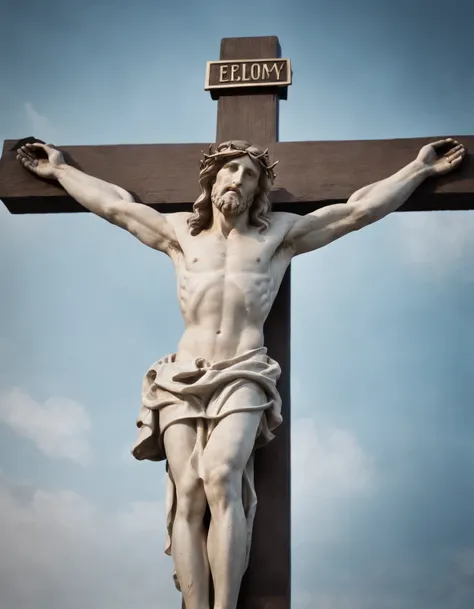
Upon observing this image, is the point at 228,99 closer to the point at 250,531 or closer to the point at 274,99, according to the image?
the point at 274,99

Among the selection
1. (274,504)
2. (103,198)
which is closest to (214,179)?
(103,198)

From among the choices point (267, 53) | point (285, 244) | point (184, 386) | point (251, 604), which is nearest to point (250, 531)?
point (251, 604)

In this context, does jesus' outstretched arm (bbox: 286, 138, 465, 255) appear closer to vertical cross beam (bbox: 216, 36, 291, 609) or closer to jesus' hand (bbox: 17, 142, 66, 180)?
vertical cross beam (bbox: 216, 36, 291, 609)

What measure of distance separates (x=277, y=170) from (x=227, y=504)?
2.32 meters

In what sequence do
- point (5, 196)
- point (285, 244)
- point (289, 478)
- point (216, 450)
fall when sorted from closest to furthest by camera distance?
1. point (216, 450)
2. point (289, 478)
3. point (285, 244)
4. point (5, 196)

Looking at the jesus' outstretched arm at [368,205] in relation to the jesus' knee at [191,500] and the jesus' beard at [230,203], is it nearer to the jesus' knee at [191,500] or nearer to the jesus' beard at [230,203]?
the jesus' beard at [230,203]

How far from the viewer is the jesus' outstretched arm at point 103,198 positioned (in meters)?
6.01

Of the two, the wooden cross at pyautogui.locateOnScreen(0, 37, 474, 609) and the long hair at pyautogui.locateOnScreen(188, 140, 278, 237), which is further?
the wooden cross at pyautogui.locateOnScreen(0, 37, 474, 609)

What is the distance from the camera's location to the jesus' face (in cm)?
579

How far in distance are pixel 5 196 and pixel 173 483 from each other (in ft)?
7.78

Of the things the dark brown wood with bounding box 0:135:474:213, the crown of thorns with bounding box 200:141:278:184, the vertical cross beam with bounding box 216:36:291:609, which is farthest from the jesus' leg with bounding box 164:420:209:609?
the dark brown wood with bounding box 0:135:474:213

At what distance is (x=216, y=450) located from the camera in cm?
497

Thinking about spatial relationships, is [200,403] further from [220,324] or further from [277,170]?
[277,170]

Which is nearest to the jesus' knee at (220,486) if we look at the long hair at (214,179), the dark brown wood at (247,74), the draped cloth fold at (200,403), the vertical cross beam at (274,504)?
the draped cloth fold at (200,403)
